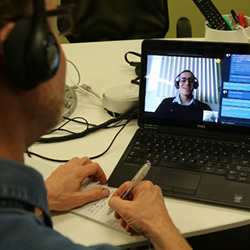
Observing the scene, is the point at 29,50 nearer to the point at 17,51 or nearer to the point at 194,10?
the point at 17,51

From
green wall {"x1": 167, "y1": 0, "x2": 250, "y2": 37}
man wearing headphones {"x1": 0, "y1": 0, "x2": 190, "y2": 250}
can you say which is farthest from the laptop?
green wall {"x1": 167, "y1": 0, "x2": 250, "y2": 37}

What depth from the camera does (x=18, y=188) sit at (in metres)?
0.51

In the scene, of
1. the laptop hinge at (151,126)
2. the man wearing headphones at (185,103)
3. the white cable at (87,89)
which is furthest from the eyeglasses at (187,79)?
the white cable at (87,89)

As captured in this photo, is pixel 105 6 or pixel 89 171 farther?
pixel 105 6

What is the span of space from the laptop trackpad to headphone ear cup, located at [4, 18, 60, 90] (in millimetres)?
460

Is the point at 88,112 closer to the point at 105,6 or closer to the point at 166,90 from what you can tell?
the point at 166,90

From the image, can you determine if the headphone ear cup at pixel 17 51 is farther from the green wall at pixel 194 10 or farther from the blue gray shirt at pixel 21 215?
the green wall at pixel 194 10

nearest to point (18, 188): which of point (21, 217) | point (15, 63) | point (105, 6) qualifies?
point (21, 217)

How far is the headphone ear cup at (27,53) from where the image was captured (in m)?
0.52

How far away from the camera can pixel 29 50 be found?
1.74 ft

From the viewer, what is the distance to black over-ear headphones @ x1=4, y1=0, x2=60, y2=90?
0.52 m

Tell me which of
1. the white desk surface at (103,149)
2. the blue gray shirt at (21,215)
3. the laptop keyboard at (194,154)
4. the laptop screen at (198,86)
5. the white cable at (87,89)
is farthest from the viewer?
the white cable at (87,89)

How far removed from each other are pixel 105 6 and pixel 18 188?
1648mm

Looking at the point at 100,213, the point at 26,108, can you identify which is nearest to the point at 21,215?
the point at 26,108
